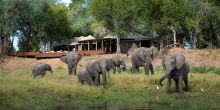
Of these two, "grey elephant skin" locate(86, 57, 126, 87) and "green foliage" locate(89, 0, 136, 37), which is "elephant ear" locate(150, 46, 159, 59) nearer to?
"grey elephant skin" locate(86, 57, 126, 87)

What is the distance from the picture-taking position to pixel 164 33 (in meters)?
91.9

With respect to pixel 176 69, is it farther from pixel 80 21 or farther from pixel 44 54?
pixel 80 21

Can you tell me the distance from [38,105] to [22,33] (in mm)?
73076

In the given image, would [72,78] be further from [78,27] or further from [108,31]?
[78,27]

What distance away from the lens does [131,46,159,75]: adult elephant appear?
44594mm

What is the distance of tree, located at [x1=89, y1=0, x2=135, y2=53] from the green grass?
44410 millimetres

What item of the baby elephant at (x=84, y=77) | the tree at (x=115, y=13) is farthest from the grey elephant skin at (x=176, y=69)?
the tree at (x=115, y=13)

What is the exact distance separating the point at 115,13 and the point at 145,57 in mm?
37680

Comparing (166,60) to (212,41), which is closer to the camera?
(166,60)

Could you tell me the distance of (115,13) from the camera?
82.8 meters

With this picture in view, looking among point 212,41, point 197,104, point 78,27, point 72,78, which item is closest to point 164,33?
point 212,41

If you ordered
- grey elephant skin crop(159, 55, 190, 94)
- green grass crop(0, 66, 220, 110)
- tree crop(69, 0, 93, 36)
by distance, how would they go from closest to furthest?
1. green grass crop(0, 66, 220, 110)
2. grey elephant skin crop(159, 55, 190, 94)
3. tree crop(69, 0, 93, 36)

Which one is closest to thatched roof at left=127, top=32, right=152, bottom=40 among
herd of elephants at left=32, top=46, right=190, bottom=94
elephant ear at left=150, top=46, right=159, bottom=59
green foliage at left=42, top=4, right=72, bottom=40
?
green foliage at left=42, top=4, right=72, bottom=40

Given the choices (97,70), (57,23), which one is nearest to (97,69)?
(97,70)
